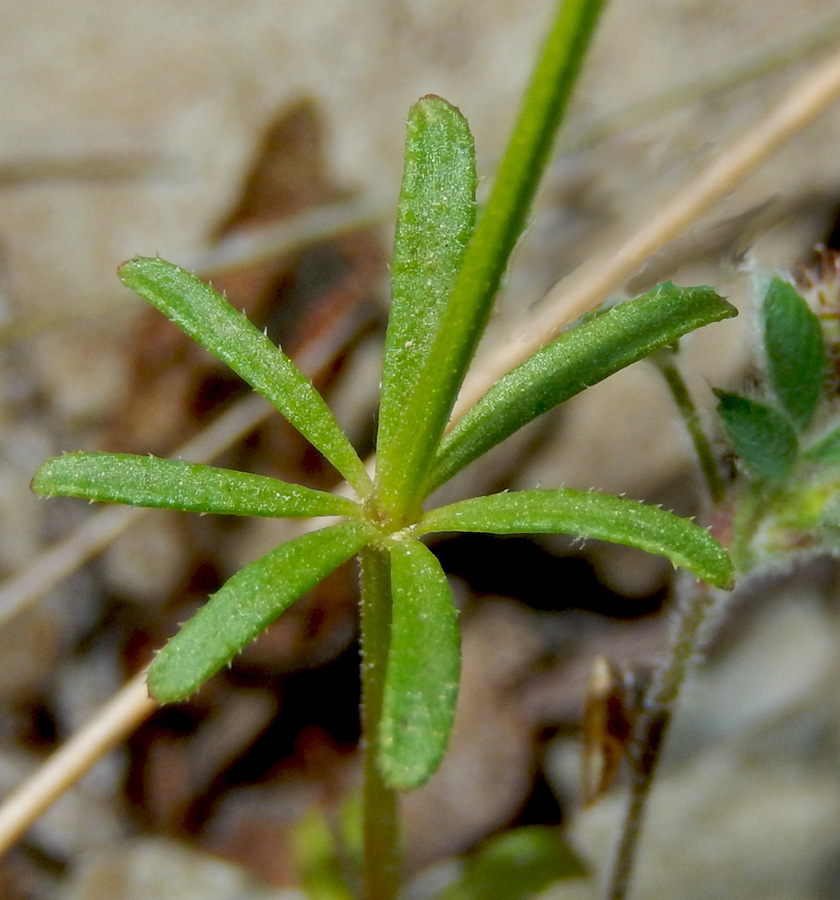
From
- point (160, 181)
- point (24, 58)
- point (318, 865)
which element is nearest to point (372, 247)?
point (160, 181)

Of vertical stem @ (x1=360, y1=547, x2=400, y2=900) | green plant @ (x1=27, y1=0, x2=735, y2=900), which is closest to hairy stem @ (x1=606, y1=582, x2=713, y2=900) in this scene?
vertical stem @ (x1=360, y1=547, x2=400, y2=900)

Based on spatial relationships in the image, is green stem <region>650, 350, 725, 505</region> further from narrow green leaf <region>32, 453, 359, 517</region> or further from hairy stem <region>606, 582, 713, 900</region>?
narrow green leaf <region>32, 453, 359, 517</region>

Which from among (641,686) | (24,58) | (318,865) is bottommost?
(318,865)

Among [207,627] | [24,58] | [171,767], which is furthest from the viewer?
[24,58]

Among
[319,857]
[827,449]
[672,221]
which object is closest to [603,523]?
[827,449]

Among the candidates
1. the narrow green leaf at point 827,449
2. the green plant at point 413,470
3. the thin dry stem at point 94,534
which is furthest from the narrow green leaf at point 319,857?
Answer: the narrow green leaf at point 827,449

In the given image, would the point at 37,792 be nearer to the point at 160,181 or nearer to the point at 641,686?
the point at 641,686
